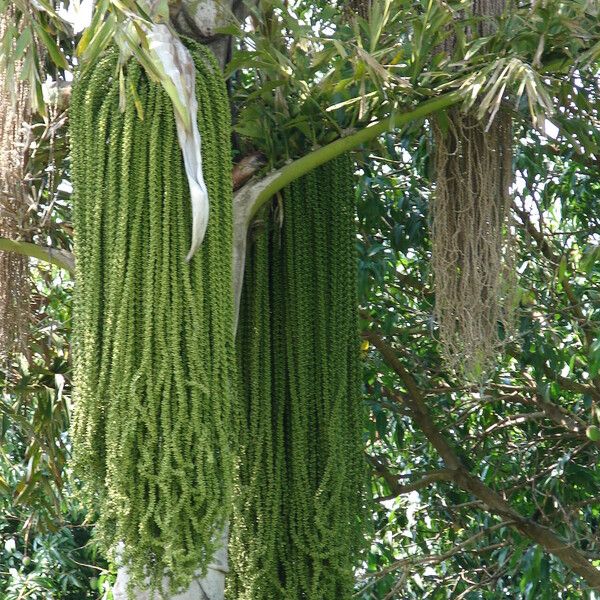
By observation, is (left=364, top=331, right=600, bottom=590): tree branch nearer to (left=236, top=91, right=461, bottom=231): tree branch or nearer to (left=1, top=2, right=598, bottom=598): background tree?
(left=1, top=2, right=598, bottom=598): background tree

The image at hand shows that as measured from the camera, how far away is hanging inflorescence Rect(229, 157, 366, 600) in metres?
2.66

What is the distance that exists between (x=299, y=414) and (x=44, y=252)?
2.38 feet

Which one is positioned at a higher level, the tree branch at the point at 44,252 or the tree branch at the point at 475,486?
the tree branch at the point at 44,252

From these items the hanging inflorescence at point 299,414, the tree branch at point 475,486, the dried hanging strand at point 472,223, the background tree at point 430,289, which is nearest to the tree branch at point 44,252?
the background tree at point 430,289

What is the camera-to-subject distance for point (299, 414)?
271cm

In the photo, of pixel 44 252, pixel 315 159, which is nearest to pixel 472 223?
pixel 315 159

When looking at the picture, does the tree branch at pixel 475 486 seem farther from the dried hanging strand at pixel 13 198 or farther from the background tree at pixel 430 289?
the dried hanging strand at pixel 13 198

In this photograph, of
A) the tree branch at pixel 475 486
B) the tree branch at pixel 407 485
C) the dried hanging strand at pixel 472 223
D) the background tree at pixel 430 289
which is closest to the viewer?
the background tree at pixel 430 289

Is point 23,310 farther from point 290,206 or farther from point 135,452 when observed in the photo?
point 135,452

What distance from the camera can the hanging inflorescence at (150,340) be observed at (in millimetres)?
2195

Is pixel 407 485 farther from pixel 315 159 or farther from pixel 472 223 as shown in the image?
pixel 315 159

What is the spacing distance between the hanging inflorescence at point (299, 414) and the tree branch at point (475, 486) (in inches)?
57.1

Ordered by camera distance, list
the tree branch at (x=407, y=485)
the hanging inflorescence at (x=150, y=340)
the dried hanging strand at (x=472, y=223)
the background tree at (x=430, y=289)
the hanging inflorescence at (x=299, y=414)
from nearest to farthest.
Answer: the hanging inflorescence at (x=150, y=340), the hanging inflorescence at (x=299, y=414), the background tree at (x=430, y=289), the dried hanging strand at (x=472, y=223), the tree branch at (x=407, y=485)

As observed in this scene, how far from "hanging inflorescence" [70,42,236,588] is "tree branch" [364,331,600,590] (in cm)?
200
